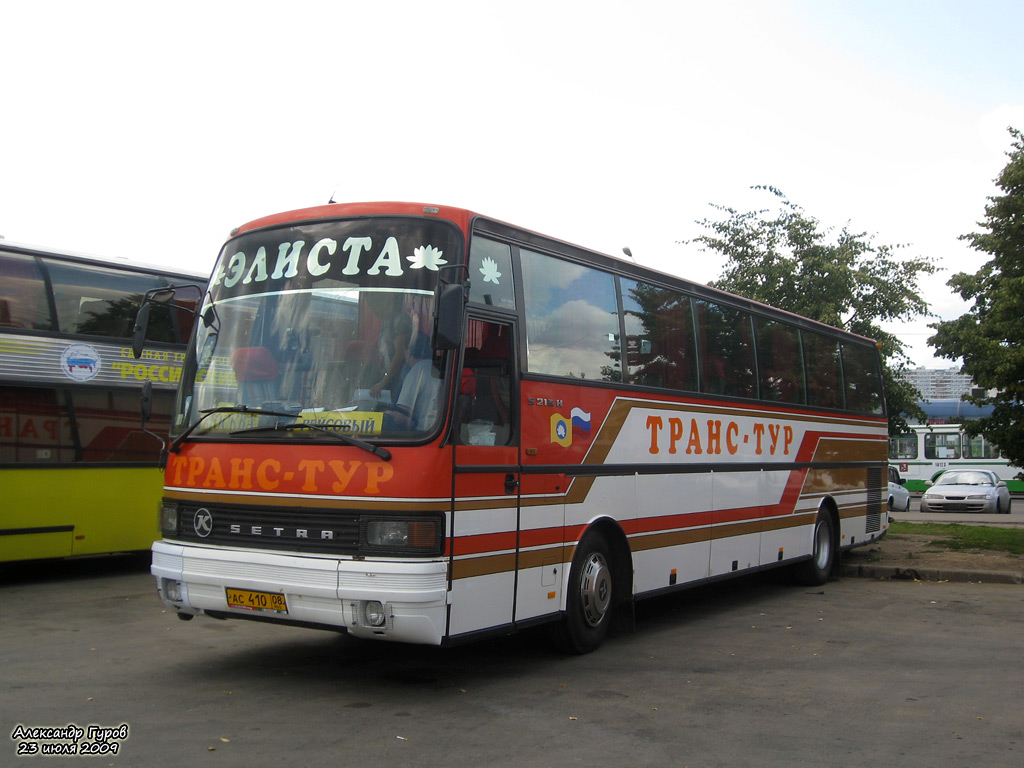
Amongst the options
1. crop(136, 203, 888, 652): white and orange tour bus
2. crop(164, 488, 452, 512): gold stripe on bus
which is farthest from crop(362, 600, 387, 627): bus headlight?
crop(164, 488, 452, 512): gold stripe on bus

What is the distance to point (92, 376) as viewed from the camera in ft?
40.6

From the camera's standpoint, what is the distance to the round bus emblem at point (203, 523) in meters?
6.94

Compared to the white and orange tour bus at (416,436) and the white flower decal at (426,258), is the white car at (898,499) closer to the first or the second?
the white and orange tour bus at (416,436)

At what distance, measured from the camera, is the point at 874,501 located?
15.3m

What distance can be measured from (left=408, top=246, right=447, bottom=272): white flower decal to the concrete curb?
9540 millimetres

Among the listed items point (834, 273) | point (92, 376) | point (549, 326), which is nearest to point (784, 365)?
point (549, 326)

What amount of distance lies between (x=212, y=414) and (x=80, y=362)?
6146 millimetres

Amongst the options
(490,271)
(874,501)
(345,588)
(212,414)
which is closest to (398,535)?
(345,588)

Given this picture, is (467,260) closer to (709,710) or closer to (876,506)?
(709,710)

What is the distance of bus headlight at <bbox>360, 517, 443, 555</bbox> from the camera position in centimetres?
628

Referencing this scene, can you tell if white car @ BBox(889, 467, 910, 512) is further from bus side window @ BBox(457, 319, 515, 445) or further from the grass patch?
bus side window @ BBox(457, 319, 515, 445)

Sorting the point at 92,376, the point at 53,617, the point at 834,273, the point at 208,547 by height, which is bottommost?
the point at 53,617

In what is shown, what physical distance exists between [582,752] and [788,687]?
7.69 ft

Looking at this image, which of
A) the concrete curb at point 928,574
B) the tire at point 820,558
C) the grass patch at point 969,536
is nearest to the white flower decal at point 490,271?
the tire at point 820,558
